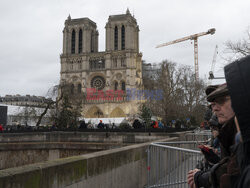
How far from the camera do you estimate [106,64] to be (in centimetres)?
6969

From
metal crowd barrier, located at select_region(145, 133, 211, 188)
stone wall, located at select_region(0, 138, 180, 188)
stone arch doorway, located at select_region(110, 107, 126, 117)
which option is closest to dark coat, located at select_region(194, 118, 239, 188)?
stone wall, located at select_region(0, 138, 180, 188)

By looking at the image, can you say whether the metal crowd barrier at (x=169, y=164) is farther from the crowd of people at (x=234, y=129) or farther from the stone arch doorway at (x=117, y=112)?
the stone arch doorway at (x=117, y=112)

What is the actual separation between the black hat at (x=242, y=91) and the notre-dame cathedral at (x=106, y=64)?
62049mm

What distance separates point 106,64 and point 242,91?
69.1m

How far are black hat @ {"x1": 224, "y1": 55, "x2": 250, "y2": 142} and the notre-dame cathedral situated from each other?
62049mm

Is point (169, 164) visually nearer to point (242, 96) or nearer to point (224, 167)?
point (224, 167)

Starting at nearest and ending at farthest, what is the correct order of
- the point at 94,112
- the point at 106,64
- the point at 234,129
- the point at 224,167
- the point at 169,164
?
the point at 224,167, the point at 234,129, the point at 169,164, the point at 94,112, the point at 106,64

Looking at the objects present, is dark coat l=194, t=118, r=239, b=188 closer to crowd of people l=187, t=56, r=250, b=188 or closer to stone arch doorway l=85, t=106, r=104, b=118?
crowd of people l=187, t=56, r=250, b=188

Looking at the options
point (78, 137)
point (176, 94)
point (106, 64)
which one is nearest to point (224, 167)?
point (78, 137)

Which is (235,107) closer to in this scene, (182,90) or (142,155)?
(142,155)

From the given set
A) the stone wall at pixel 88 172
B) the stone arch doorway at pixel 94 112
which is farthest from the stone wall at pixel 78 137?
the stone arch doorway at pixel 94 112

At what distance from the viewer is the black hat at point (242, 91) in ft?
3.92

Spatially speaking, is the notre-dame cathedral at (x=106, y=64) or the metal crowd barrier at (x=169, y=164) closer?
the metal crowd barrier at (x=169, y=164)

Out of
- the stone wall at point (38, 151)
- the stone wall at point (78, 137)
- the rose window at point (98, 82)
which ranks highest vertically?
the rose window at point (98, 82)
